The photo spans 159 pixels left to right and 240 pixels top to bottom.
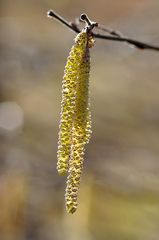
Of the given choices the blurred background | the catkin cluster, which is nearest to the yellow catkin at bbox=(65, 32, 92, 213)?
the catkin cluster

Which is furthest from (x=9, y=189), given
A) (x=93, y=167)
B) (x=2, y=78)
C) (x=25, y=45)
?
(x=25, y=45)

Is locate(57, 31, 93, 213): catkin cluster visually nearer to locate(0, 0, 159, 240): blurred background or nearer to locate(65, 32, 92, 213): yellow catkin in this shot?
locate(65, 32, 92, 213): yellow catkin

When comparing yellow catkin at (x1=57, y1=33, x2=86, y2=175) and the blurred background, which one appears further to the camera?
the blurred background

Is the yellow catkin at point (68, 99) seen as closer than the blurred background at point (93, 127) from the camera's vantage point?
Yes

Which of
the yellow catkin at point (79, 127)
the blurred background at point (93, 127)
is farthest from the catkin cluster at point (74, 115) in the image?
the blurred background at point (93, 127)

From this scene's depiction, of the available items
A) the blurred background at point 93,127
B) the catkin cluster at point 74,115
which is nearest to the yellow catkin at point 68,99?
the catkin cluster at point 74,115

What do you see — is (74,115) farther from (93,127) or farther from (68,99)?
(93,127)

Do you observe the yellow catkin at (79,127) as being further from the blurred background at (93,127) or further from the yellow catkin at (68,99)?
the blurred background at (93,127)
